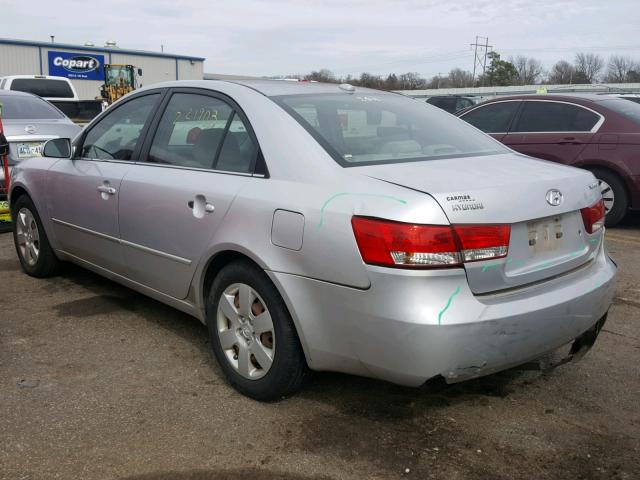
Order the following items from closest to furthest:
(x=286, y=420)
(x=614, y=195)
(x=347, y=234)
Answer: (x=347, y=234) < (x=286, y=420) < (x=614, y=195)

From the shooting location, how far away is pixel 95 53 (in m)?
39.8

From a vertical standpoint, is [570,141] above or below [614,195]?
above

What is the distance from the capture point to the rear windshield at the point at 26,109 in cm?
830

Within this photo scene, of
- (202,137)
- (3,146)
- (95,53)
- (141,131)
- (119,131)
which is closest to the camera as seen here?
(202,137)

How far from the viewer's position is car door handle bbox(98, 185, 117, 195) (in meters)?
4.10

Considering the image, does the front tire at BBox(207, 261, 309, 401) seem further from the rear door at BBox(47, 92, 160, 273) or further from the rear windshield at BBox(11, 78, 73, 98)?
the rear windshield at BBox(11, 78, 73, 98)

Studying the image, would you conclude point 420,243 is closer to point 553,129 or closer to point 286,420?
point 286,420

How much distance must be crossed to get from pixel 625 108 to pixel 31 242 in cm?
670

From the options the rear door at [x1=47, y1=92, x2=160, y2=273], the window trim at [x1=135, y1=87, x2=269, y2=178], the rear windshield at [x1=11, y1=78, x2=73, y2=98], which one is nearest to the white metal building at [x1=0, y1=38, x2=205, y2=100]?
the rear windshield at [x1=11, y1=78, x2=73, y2=98]

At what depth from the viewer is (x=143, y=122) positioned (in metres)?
4.13

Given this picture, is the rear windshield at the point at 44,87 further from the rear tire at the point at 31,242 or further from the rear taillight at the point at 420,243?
the rear taillight at the point at 420,243

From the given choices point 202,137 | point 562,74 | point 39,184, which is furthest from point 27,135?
point 562,74

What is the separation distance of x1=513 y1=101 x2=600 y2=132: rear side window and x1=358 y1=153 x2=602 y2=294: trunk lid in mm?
5052

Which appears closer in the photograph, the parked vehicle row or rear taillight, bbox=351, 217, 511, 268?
rear taillight, bbox=351, 217, 511, 268
